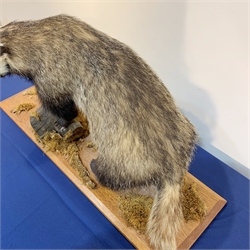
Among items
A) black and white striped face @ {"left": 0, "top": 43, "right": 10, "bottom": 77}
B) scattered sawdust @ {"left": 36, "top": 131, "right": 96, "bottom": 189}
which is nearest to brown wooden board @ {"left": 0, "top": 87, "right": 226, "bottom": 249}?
scattered sawdust @ {"left": 36, "top": 131, "right": 96, "bottom": 189}

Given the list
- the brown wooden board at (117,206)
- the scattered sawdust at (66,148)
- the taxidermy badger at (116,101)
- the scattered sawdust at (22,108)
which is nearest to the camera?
the taxidermy badger at (116,101)

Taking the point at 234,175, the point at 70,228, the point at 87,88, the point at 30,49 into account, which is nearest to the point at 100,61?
the point at 87,88

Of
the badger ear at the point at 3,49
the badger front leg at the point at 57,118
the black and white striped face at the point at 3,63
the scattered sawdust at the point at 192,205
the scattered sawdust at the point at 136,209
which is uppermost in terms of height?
the badger ear at the point at 3,49

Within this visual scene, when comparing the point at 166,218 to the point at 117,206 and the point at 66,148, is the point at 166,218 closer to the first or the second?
the point at 117,206

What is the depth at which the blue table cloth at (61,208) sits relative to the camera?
3.05 feet

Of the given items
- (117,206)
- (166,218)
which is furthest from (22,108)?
(166,218)

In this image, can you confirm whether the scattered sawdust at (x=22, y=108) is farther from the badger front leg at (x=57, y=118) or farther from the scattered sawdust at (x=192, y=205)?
the scattered sawdust at (x=192, y=205)

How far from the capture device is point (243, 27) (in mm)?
806

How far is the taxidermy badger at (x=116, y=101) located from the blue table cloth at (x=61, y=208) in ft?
0.77

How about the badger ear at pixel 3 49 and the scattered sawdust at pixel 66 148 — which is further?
the scattered sawdust at pixel 66 148

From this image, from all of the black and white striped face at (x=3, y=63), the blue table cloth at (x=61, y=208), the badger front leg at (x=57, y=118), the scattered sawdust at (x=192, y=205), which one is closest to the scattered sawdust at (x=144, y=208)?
the scattered sawdust at (x=192, y=205)

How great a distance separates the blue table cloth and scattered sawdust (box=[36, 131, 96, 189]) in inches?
4.3

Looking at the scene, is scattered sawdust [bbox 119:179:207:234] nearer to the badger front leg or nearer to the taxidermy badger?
the taxidermy badger

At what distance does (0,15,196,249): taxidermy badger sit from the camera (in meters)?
0.72
